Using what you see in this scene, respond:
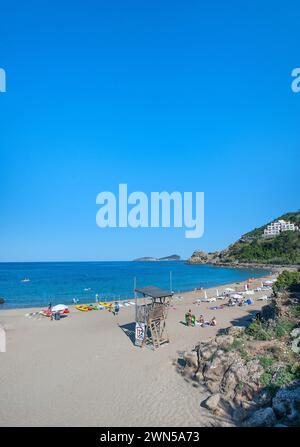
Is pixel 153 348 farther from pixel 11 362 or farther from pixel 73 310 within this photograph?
pixel 73 310

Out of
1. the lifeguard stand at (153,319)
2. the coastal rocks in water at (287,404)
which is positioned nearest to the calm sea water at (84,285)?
the lifeguard stand at (153,319)

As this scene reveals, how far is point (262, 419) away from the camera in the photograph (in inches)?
306

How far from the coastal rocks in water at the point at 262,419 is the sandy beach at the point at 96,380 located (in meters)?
0.99

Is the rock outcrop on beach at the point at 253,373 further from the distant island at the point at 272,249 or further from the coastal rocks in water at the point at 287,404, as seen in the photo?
the distant island at the point at 272,249

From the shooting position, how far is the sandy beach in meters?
8.96

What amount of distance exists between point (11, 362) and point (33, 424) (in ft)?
19.9

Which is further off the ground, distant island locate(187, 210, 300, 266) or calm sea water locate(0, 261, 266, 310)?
distant island locate(187, 210, 300, 266)

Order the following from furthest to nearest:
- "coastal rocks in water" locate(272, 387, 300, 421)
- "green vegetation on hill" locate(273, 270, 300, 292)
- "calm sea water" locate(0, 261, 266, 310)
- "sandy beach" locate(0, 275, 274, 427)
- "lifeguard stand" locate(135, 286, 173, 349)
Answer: "calm sea water" locate(0, 261, 266, 310)
"green vegetation on hill" locate(273, 270, 300, 292)
"lifeguard stand" locate(135, 286, 173, 349)
"sandy beach" locate(0, 275, 274, 427)
"coastal rocks in water" locate(272, 387, 300, 421)

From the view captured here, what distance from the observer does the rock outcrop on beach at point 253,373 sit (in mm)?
8016

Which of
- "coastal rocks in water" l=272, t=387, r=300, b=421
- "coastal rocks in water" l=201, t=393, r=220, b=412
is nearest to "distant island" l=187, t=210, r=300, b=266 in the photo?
"coastal rocks in water" l=201, t=393, r=220, b=412

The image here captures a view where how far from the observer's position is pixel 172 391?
1052 centimetres

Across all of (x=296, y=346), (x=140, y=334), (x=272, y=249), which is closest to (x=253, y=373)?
(x=296, y=346)

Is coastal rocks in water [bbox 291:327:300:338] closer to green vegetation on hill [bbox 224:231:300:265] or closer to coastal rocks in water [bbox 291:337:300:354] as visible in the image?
coastal rocks in water [bbox 291:337:300:354]

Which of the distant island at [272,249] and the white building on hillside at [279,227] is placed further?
the white building on hillside at [279,227]
